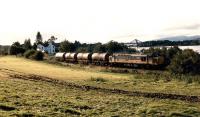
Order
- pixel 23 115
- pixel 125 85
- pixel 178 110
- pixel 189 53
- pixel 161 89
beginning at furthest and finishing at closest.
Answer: pixel 189 53 → pixel 125 85 → pixel 161 89 → pixel 178 110 → pixel 23 115

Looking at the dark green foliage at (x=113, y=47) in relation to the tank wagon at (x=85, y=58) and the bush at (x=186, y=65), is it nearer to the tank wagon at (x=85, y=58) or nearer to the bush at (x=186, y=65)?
the tank wagon at (x=85, y=58)

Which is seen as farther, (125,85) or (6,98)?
(125,85)

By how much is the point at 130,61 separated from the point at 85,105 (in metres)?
61.4

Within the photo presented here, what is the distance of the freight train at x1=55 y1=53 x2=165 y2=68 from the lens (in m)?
85.2

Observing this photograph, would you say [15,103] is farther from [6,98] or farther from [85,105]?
[85,105]

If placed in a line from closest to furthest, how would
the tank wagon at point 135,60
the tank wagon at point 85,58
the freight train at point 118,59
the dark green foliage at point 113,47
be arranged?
the tank wagon at point 135,60 < the freight train at point 118,59 < the tank wagon at point 85,58 < the dark green foliage at point 113,47

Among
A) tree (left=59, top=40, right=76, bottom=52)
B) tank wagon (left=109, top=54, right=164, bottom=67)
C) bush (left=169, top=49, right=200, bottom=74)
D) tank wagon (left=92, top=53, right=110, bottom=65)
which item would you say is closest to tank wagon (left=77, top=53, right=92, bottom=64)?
tank wagon (left=92, top=53, right=110, bottom=65)

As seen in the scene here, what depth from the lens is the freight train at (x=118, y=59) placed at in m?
85.2

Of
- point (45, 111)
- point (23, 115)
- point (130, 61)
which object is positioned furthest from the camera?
point (130, 61)

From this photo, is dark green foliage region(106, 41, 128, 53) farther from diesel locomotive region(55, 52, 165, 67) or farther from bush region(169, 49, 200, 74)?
bush region(169, 49, 200, 74)

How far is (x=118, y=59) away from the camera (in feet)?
313

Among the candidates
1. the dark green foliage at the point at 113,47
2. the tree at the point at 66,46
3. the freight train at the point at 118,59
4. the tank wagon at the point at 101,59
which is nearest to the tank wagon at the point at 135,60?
the freight train at the point at 118,59

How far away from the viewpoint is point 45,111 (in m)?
26.4

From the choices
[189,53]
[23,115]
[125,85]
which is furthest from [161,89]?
[189,53]
